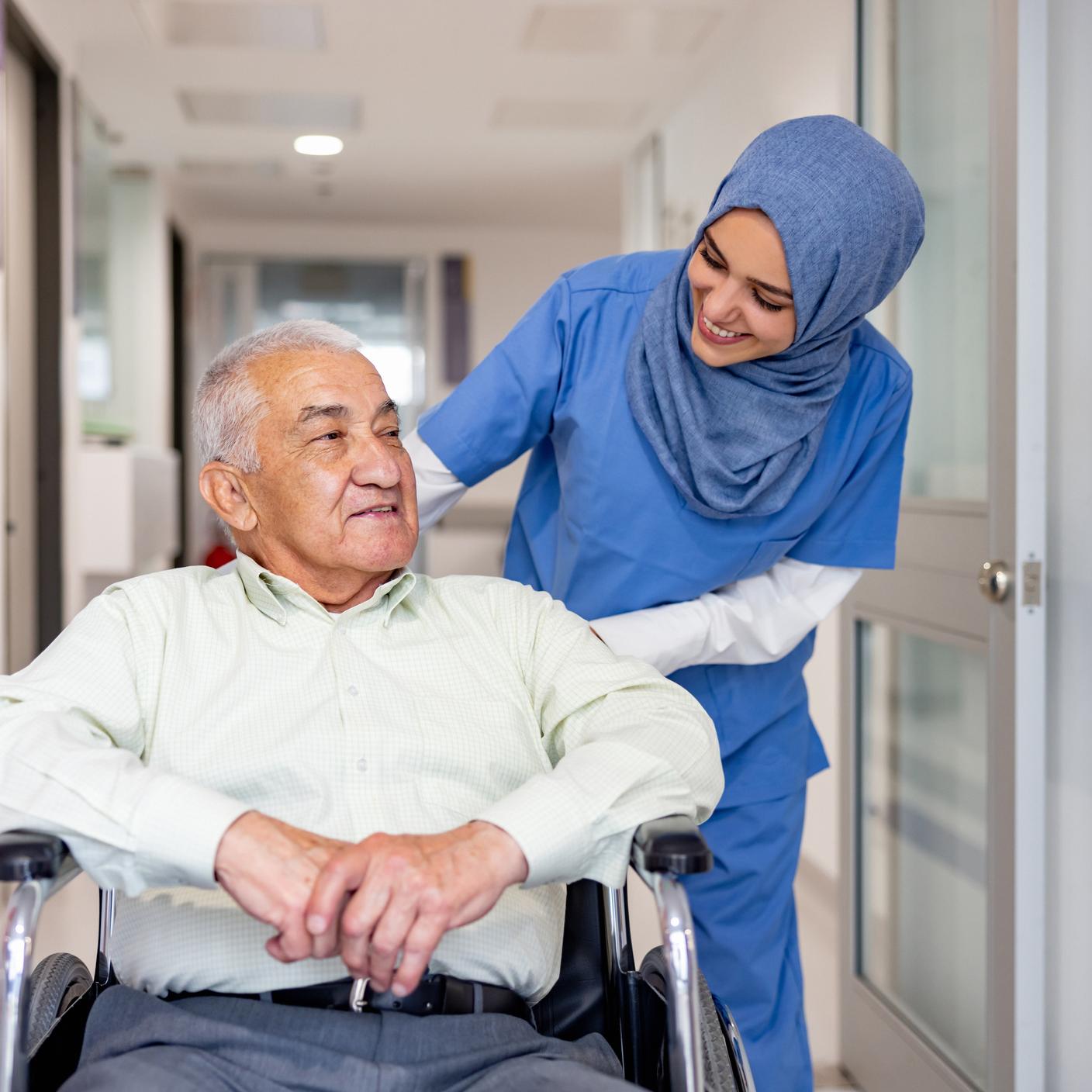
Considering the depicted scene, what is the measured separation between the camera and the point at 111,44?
4.82 metres

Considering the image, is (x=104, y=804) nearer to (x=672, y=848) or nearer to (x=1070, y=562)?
(x=672, y=848)

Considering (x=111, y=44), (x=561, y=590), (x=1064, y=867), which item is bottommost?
(x=1064, y=867)

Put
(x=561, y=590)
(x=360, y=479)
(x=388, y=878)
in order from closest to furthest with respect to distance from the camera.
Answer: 1. (x=388, y=878)
2. (x=360, y=479)
3. (x=561, y=590)

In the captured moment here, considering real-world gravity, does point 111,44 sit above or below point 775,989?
above

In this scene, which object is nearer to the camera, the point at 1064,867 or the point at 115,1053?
the point at 115,1053

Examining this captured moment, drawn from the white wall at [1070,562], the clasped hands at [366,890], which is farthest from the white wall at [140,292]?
the clasped hands at [366,890]

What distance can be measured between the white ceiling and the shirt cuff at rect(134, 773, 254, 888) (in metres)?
3.43

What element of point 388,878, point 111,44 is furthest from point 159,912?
point 111,44

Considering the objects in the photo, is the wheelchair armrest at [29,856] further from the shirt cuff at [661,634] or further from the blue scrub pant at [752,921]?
the blue scrub pant at [752,921]

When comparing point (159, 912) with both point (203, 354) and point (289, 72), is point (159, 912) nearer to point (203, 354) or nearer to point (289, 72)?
point (289, 72)

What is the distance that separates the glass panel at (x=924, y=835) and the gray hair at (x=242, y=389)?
44.9 inches

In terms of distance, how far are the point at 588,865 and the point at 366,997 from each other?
252 millimetres

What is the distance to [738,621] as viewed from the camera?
65.3 inches

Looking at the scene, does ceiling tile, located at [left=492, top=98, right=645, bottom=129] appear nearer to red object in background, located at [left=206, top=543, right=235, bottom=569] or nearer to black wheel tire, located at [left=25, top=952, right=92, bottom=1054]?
red object in background, located at [left=206, top=543, right=235, bottom=569]
